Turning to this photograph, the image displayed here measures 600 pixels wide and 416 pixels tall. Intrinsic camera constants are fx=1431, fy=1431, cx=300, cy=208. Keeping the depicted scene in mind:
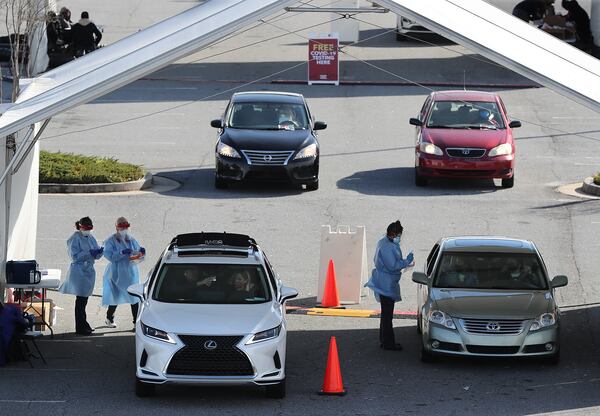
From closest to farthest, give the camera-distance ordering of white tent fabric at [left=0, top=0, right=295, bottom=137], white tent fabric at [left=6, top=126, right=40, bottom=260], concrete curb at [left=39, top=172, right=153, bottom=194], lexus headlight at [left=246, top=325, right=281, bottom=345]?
lexus headlight at [left=246, top=325, right=281, bottom=345] → white tent fabric at [left=0, top=0, right=295, bottom=137] → white tent fabric at [left=6, top=126, right=40, bottom=260] → concrete curb at [left=39, top=172, right=153, bottom=194]

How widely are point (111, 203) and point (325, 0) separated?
27.8 metres

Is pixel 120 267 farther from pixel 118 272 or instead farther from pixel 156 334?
pixel 156 334

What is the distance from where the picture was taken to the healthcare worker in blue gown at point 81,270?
18.8 m

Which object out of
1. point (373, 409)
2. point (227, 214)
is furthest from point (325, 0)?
point (373, 409)

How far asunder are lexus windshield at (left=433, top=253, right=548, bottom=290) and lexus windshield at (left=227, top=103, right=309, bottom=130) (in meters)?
11.2

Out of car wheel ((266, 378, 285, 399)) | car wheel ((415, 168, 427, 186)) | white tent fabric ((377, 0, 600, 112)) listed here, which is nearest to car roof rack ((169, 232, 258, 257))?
car wheel ((266, 378, 285, 399))

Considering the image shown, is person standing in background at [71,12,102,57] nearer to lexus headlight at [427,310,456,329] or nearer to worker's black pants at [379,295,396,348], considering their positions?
worker's black pants at [379,295,396,348]

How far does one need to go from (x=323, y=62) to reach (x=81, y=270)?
22.5 meters

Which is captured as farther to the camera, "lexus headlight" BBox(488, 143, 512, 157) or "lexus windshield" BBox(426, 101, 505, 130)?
"lexus windshield" BBox(426, 101, 505, 130)

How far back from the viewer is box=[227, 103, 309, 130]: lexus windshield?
29312 millimetres

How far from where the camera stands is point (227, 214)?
2644 centimetres

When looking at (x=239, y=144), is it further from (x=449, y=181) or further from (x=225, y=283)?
(x=225, y=283)

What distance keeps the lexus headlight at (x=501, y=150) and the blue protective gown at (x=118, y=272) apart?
11445 millimetres

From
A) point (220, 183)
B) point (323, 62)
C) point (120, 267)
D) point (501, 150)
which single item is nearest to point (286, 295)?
point (120, 267)
